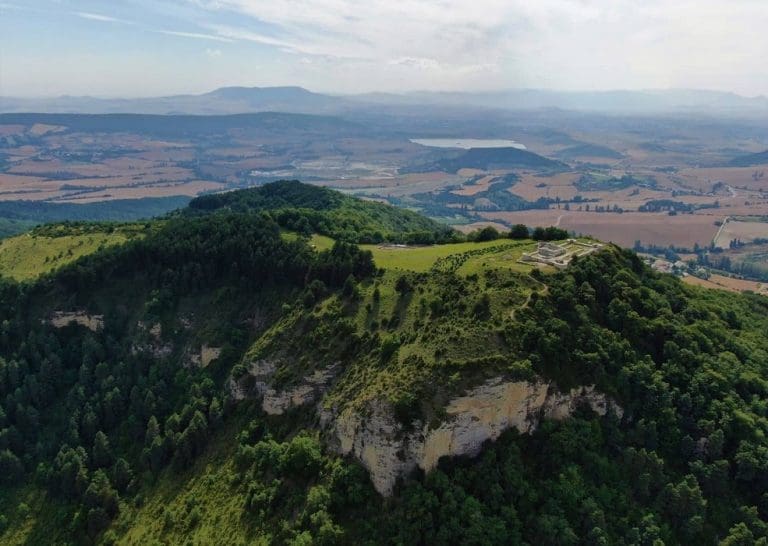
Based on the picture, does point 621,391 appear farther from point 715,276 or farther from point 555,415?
point 715,276

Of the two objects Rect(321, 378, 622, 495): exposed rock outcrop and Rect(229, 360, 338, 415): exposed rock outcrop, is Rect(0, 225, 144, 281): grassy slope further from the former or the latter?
Rect(321, 378, 622, 495): exposed rock outcrop

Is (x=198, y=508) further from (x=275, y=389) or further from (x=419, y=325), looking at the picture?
(x=419, y=325)

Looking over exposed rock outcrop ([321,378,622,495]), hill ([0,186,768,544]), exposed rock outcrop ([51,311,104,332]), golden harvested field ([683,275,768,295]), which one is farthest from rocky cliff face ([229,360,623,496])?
golden harvested field ([683,275,768,295])

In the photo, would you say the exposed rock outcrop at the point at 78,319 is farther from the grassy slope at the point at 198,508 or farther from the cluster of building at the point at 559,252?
the cluster of building at the point at 559,252

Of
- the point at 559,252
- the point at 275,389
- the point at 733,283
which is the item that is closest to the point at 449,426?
the point at 275,389

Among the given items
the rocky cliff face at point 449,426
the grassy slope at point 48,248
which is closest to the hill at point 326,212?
the grassy slope at point 48,248
